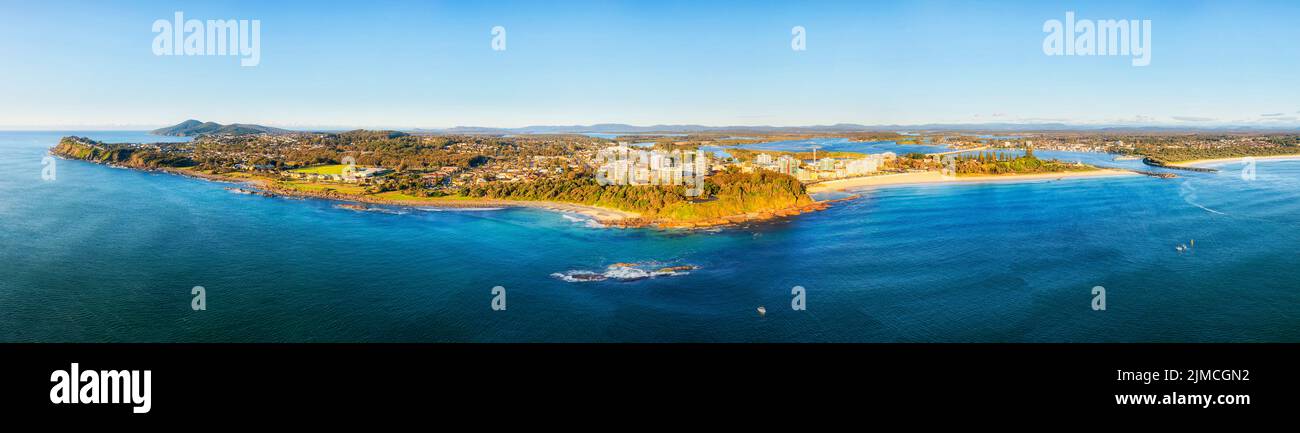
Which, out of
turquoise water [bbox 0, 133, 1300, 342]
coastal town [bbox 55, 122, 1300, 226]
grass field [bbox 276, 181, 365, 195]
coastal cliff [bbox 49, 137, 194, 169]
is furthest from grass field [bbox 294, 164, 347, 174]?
turquoise water [bbox 0, 133, 1300, 342]

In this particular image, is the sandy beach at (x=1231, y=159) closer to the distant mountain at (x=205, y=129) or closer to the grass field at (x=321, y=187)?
the grass field at (x=321, y=187)

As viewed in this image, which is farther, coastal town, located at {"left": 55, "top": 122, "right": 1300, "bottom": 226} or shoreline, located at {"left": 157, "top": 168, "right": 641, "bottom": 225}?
coastal town, located at {"left": 55, "top": 122, "right": 1300, "bottom": 226}

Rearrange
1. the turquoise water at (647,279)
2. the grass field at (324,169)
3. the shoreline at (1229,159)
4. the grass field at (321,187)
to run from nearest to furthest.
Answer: the turquoise water at (647,279) → the grass field at (321,187) → the grass field at (324,169) → the shoreline at (1229,159)

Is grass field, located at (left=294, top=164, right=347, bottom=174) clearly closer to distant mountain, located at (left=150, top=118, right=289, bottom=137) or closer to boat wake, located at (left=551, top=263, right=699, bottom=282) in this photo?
boat wake, located at (left=551, top=263, right=699, bottom=282)

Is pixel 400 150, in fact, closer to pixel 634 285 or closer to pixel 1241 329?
pixel 634 285

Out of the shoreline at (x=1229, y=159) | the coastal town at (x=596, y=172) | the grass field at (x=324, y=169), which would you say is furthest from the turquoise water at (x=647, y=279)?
the shoreline at (x=1229, y=159)

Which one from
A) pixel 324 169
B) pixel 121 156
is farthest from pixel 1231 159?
pixel 121 156
